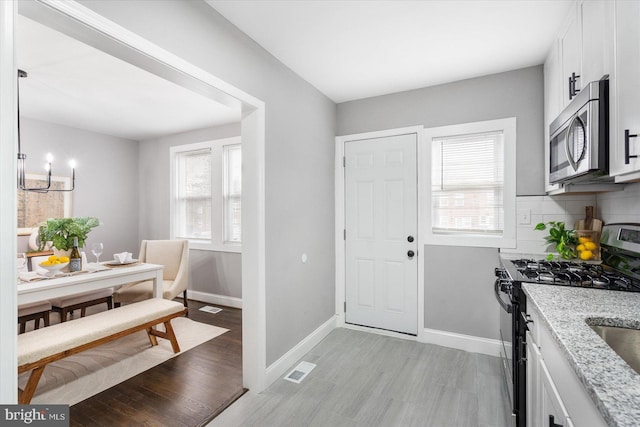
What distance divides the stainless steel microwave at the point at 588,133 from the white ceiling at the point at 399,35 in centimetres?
80

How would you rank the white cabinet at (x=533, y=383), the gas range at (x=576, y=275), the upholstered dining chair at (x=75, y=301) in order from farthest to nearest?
the upholstered dining chair at (x=75, y=301) < the gas range at (x=576, y=275) < the white cabinet at (x=533, y=383)

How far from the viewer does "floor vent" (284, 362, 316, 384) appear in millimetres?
2449

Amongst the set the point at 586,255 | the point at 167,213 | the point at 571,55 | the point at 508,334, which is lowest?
the point at 508,334

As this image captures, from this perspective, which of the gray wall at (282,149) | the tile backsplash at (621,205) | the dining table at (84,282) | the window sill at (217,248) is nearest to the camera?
the gray wall at (282,149)

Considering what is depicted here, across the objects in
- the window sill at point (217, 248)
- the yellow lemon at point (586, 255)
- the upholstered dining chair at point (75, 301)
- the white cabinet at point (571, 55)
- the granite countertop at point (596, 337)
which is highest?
the white cabinet at point (571, 55)

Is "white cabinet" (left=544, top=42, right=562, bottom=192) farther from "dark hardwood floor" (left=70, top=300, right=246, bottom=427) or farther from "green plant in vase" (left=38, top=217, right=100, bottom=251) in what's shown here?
"green plant in vase" (left=38, top=217, right=100, bottom=251)

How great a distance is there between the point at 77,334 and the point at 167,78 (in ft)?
6.01

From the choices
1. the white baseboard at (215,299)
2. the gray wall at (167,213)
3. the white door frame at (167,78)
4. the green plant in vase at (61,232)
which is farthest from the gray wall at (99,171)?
the white door frame at (167,78)

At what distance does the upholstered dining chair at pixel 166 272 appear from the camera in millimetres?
3455

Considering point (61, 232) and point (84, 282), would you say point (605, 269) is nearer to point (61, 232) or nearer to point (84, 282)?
point (84, 282)

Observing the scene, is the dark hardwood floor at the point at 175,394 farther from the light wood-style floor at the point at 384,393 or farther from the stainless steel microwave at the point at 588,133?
the stainless steel microwave at the point at 588,133

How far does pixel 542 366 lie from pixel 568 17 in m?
2.07

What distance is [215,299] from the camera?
439 cm

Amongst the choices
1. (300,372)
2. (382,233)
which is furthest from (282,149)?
(300,372)
